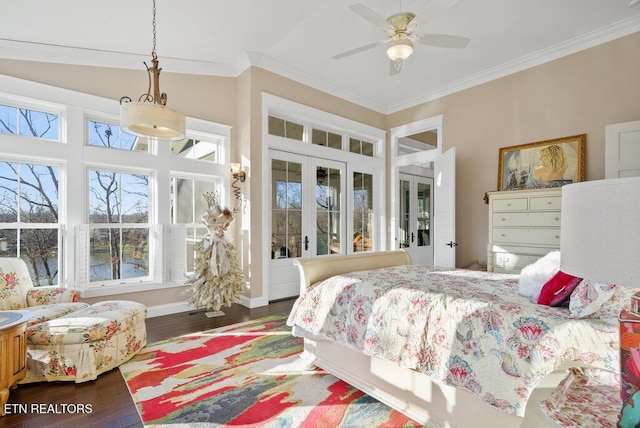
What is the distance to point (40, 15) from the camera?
293 cm

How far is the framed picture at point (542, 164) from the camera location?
4012 mm

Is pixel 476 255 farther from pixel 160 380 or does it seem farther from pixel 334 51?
pixel 160 380

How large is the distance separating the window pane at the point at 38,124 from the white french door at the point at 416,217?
5.35 meters

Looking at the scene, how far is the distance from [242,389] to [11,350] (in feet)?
4.91

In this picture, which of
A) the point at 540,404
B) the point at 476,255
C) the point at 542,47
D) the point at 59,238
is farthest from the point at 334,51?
the point at 540,404

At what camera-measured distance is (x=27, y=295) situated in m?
2.88

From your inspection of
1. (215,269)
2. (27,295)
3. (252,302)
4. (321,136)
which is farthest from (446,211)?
(27,295)

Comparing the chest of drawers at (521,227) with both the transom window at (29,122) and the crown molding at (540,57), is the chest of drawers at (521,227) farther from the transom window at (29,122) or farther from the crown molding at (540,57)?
the transom window at (29,122)

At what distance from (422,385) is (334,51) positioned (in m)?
4.03

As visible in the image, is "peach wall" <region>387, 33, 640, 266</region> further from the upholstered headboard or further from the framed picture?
the upholstered headboard

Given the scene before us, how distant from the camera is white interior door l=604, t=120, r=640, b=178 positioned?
3568 millimetres

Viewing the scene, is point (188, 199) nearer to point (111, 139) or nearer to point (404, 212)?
point (111, 139)

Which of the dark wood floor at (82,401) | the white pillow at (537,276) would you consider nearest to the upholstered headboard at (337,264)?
the white pillow at (537,276)

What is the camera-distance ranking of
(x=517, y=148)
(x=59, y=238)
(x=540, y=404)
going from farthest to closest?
(x=517, y=148), (x=59, y=238), (x=540, y=404)
